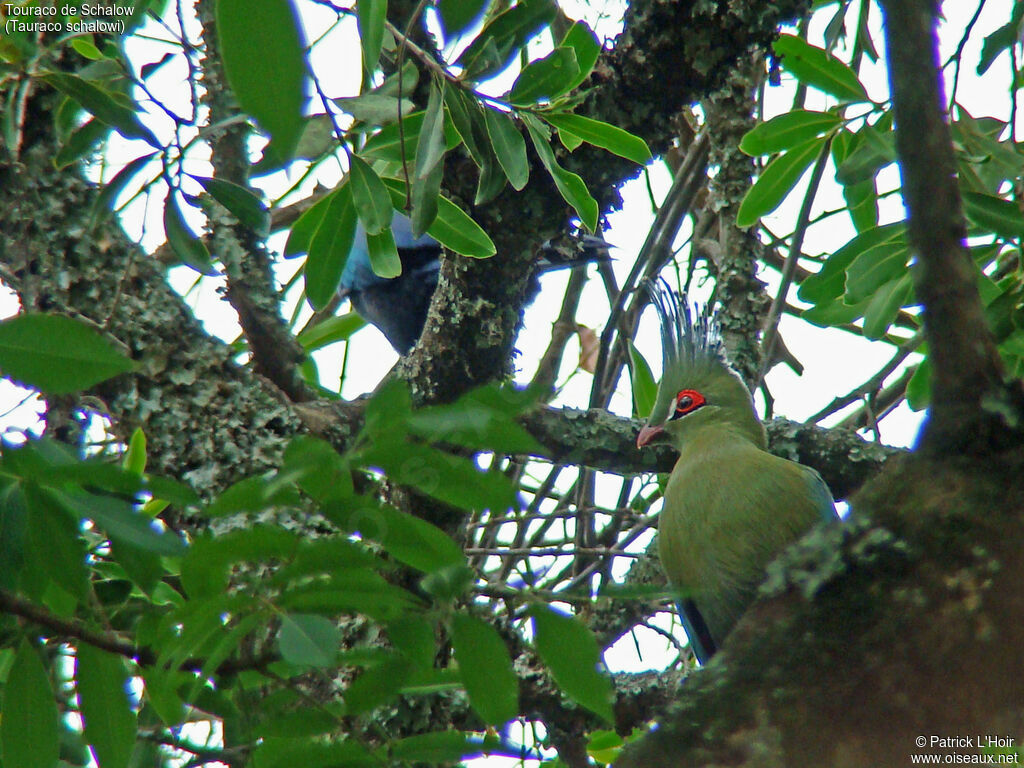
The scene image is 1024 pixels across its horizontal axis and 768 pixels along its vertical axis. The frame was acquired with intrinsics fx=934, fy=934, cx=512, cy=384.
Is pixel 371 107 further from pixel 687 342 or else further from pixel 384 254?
pixel 687 342

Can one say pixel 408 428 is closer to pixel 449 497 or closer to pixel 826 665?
pixel 449 497

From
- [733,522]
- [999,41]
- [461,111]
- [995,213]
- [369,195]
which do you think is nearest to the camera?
[461,111]

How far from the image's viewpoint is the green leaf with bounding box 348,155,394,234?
1.61m

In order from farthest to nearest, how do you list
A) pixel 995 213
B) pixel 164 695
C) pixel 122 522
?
1. pixel 995 213
2. pixel 164 695
3. pixel 122 522

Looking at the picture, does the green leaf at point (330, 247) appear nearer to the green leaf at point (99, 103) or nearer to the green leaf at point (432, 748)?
the green leaf at point (99, 103)

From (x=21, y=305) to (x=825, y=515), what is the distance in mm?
1919

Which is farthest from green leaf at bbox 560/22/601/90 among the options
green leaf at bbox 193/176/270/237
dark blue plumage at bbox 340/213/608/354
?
dark blue plumage at bbox 340/213/608/354

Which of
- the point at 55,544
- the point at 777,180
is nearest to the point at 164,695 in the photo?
the point at 55,544

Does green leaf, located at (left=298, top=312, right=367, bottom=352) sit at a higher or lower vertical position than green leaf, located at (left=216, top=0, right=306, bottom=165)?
higher

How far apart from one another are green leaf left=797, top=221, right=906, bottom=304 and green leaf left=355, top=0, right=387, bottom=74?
1.45 metres

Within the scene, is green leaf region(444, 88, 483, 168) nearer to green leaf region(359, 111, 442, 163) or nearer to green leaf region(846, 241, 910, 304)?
green leaf region(359, 111, 442, 163)

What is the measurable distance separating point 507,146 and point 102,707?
102cm

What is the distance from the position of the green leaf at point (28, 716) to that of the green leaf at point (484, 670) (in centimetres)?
48

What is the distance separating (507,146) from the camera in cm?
156
